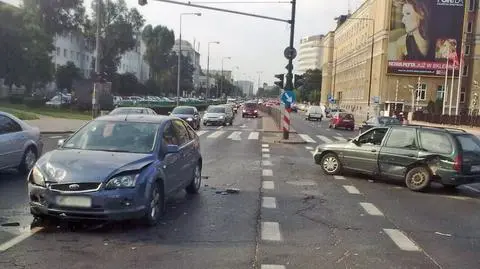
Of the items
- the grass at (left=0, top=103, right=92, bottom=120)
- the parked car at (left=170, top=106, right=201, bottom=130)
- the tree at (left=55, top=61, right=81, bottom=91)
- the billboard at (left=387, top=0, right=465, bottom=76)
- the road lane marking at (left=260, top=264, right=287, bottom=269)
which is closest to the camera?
the road lane marking at (left=260, top=264, right=287, bottom=269)

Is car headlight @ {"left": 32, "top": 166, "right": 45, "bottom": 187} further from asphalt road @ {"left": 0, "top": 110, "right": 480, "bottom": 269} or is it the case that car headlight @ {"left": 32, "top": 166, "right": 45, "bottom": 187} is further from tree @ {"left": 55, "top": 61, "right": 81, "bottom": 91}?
tree @ {"left": 55, "top": 61, "right": 81, "bottom": 91}

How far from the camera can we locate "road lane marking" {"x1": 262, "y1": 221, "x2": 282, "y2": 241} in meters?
7.10

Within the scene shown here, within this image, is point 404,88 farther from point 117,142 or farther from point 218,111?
point 117,142

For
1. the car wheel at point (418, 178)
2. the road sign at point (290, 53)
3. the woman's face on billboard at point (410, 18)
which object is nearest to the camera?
the car wheel at point (418, 178)

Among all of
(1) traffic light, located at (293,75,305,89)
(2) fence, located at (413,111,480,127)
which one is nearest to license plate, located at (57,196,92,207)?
(1) traffic light, located at (293,75,305,89)

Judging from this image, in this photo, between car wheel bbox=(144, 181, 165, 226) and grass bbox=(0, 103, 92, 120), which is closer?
car wheel bbox=(144, 181, 165, 226)

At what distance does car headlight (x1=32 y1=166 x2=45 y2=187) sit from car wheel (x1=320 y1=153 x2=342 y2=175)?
27.3ft

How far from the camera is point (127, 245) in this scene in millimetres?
6512

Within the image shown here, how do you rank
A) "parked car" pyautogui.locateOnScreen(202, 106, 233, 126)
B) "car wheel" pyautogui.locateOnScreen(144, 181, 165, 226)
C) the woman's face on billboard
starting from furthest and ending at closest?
the woman's face on billboard → "parked car" pyautogui.locateOnScreen(202, 106, 233, 126) → "car wheel" pyautogui.locateOnScreen(144, 181, 165, 226)

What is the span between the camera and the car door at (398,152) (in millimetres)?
12398

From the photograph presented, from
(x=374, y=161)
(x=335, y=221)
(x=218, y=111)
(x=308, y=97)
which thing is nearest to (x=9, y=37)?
(x=218, y=111)

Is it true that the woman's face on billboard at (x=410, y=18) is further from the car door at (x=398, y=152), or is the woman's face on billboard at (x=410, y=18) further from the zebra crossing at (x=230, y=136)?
the car door at (x=398, y=152)

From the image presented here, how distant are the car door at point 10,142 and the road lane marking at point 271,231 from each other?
5852mm

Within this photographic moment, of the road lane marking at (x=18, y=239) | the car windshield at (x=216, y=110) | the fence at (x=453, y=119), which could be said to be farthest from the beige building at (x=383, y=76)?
the road lane marking at (x=18, y=239)
